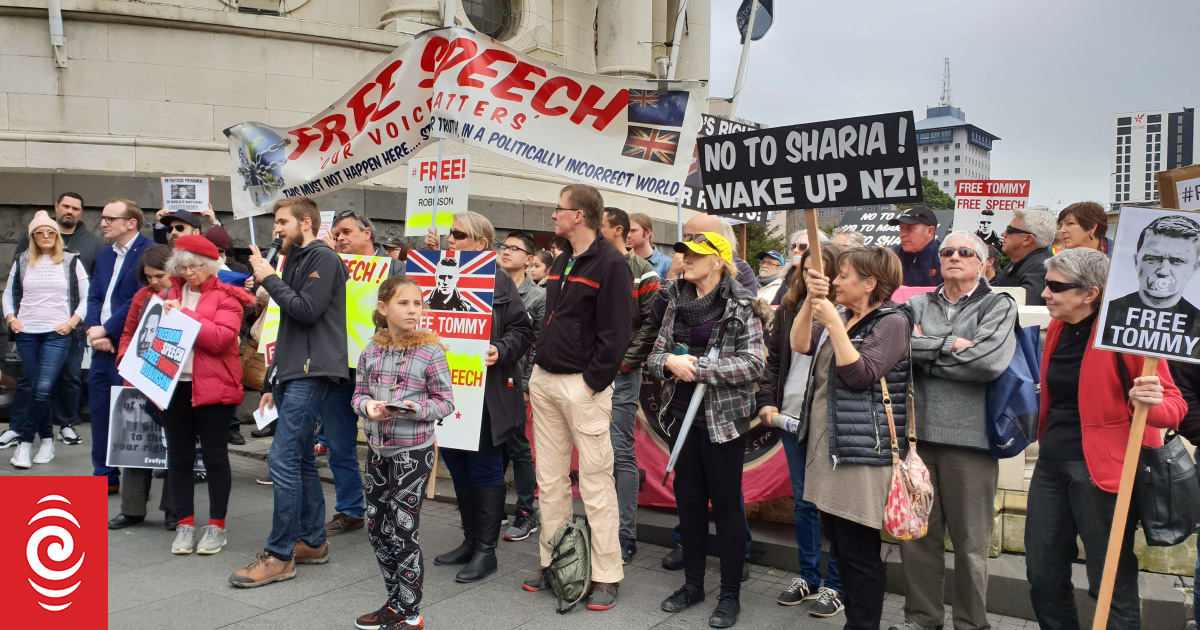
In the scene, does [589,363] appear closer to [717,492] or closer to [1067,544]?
[717,492]

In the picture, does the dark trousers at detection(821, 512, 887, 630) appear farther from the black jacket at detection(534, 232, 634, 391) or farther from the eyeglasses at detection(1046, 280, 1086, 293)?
the black jacket at detection(534, 232, 634, 391)

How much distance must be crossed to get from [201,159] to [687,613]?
9.59 m

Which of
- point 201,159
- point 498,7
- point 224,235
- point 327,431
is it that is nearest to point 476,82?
point 327,431

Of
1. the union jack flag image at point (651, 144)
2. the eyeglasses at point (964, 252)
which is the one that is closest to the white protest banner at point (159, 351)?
the union jack flag image at point (651, 144)

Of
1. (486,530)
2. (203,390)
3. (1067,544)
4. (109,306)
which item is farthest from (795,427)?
(109,306)

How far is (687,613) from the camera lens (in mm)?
4750

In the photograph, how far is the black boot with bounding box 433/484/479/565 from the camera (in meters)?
5.48

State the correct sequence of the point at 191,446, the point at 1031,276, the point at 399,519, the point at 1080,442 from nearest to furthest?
the point at 1080,442 → the point at 399,519 → the point at 191,446 → the point at 1031,276

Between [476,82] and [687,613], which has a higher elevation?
[476,82]

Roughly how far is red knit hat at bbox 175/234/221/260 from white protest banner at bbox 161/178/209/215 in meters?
3.52

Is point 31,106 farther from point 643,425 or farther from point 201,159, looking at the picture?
point 643,425

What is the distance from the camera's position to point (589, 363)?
190 inches

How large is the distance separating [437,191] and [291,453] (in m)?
2.42

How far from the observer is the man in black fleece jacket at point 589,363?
4809 millimetres
